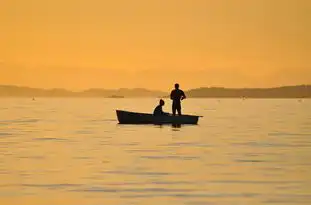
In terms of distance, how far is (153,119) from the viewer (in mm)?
55219

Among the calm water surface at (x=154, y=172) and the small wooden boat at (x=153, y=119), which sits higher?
the small wooden boat at (x=153, y=119)

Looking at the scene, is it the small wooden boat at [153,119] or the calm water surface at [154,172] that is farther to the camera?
the small wooden boat at [153,119]

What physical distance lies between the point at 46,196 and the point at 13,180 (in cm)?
320

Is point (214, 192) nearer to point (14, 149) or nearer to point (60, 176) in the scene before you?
point (60, 176)

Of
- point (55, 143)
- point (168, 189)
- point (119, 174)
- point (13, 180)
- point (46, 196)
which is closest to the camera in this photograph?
point (46, 196)

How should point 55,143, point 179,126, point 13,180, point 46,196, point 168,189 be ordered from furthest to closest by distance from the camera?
point 179,126
point 55,143
point 13,180
point 168,189
point 46,196

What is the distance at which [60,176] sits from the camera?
23875 millimetres

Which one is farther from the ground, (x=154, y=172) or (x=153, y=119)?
(x=153, y=119)

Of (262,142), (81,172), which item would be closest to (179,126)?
(262,142)

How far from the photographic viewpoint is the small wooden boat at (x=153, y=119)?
54.5m

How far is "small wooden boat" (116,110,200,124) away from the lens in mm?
54469

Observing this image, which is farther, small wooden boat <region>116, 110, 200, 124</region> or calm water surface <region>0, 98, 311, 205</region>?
small wooden boat <region>116, 110, 200, 124</region>

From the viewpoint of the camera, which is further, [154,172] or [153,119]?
[153,119]

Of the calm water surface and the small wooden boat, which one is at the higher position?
the small wooden boat
